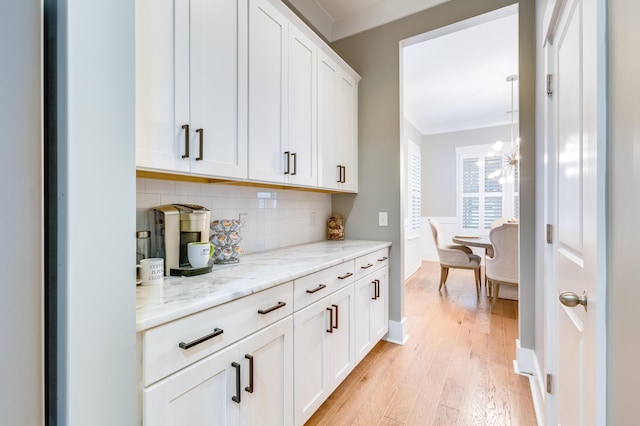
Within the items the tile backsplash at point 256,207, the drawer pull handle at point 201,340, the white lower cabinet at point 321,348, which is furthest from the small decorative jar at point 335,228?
the drawer pull handle at point 201,340

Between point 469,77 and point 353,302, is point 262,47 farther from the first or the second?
point 469,77

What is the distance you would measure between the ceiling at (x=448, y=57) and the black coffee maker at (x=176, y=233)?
200cm

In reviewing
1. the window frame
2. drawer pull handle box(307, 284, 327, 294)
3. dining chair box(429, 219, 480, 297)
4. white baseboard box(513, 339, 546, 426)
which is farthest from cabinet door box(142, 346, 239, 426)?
the window frame

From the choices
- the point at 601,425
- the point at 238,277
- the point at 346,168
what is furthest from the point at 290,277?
the point at 346,168

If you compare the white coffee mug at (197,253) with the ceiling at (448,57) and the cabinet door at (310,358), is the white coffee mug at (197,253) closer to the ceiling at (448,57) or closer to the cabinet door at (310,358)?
the cabinet door at (310,358)

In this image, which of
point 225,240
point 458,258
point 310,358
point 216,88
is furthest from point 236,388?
point 458,258

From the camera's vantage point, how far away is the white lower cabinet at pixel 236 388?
2.81 feet

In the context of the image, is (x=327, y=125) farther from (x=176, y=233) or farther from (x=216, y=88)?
(x=176, y=233)

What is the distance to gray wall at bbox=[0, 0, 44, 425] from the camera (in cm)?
54

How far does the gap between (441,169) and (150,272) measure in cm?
627

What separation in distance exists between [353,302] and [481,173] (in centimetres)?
524

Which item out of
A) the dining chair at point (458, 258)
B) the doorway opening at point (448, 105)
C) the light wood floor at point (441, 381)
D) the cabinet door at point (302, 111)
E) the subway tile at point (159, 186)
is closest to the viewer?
the subway tile at point (159, 186)

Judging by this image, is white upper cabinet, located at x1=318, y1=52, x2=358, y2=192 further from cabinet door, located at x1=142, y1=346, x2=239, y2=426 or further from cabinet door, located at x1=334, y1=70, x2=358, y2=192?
cabinet door, located at x1=142, y1=346, x2=239, y2=426

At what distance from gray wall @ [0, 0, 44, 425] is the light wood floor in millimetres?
1436
